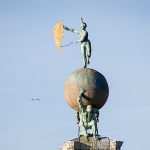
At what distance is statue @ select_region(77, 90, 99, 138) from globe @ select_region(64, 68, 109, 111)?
28cm

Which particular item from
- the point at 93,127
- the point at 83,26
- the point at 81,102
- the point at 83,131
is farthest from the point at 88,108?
the point at 83,26

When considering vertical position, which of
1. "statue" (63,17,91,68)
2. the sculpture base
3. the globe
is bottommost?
the sculpture base

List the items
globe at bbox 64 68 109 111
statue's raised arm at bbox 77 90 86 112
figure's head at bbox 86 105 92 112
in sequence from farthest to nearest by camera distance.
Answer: figure's head at bbox 86 105 92 112
globe at bbox 64 68 109 111
statue's raised arm at bbox 77 90 86 112

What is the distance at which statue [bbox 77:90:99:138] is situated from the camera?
51.9 meters

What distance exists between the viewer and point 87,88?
51781 millimetres

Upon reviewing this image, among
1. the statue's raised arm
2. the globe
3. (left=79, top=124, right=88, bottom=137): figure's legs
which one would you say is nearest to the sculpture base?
(left=79, top=124, right=88, bottom=137): figure's legs

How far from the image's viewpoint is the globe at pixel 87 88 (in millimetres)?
51812

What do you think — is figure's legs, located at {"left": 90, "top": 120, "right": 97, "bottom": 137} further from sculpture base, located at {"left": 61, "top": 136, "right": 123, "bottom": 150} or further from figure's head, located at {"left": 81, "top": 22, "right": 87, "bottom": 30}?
figure's head, located at {"left": 81, "top": 22, "right": 87, "bottom": 30}

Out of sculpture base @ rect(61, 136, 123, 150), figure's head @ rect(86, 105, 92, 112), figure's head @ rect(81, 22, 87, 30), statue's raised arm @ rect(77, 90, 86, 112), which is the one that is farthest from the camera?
figure's head @ rect(81, 22, 87, 30)

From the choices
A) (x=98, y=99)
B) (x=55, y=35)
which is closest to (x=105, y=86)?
(x=98, y=99)

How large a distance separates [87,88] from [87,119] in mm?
1999

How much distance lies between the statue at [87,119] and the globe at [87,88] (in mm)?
282

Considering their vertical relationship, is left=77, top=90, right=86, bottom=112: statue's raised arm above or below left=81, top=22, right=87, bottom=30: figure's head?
below

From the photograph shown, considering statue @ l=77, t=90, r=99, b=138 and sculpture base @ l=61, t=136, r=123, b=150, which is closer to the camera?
sculpture base @ l=61, t=136, r=123, b=150
